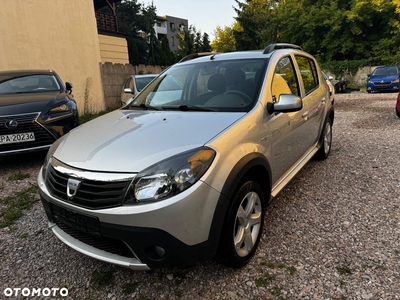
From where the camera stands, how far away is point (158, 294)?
204cm

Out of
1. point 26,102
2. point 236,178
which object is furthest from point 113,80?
point 236,178

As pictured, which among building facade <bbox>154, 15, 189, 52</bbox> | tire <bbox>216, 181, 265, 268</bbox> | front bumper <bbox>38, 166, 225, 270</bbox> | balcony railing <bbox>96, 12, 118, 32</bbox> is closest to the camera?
front bumper <bbox>38, 166, 225, 270</bbox>

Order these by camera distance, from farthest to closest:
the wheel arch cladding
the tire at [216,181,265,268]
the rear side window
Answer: the rear side window < the tire at [216,181,265,268] < the wheel arch cladding

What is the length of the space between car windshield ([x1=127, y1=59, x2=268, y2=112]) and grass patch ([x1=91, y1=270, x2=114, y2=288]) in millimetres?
1517

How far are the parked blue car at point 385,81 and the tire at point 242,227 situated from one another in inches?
661

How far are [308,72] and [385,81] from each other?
1473cm

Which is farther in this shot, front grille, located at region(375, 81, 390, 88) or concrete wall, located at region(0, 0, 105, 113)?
front grille, located at region(375, 81, 390, 88)

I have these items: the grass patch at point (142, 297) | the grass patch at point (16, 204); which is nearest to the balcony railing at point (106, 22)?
the grass patch at point (16, 204)

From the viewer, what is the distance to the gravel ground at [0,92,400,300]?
2.05 metres

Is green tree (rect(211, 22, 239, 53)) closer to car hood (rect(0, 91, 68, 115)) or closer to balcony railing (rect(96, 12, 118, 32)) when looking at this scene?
balcony railing (rect(96, 12, 118, 32))

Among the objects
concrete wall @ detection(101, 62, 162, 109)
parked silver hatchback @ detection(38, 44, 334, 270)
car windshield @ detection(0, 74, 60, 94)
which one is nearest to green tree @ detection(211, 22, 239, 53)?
concrete wall @ detection(101, 62, 162, 109)

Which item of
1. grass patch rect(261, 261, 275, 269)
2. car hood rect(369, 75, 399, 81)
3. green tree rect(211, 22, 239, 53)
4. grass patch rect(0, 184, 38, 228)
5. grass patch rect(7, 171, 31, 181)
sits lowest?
grass patch rect(261, 261, 275, 269)

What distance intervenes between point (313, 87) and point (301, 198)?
1539mm

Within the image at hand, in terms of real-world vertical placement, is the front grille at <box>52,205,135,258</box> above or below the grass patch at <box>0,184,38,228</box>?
above
